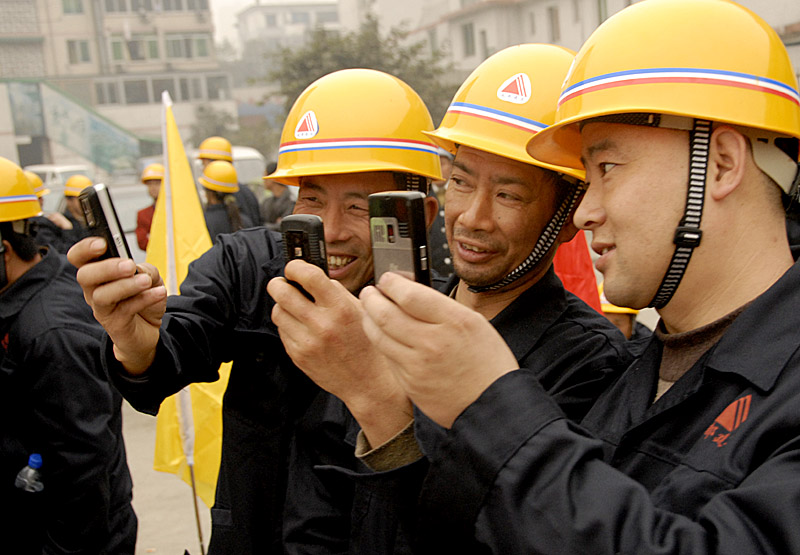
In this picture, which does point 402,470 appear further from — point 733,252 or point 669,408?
point 733,252

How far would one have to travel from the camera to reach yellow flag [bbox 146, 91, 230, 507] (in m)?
5.05

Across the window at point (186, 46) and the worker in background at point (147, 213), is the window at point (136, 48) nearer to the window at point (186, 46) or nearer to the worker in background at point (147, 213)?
the window at point (186, 46)

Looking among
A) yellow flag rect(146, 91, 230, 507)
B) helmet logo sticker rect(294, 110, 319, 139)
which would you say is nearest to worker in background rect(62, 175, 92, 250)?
yellow flag rect(146, 91, 230, 507)

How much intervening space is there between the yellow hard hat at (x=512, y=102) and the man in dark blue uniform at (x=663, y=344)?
0.38 m

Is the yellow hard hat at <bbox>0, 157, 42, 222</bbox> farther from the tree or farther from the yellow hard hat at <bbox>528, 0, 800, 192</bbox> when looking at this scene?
the tree

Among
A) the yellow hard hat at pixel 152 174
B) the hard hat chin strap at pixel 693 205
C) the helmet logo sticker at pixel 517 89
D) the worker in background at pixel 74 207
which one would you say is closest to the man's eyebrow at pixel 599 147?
the hard hat chin strap at pixel 693 205

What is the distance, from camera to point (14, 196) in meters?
3.93

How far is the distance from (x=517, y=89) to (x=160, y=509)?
16.3ft

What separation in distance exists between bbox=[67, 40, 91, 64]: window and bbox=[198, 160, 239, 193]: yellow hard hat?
138ft

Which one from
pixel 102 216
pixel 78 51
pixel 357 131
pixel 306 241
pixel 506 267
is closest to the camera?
pixel 306 241

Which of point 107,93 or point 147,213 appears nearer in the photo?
point 147,213

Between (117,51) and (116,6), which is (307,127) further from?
(116,6)

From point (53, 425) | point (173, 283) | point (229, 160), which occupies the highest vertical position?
point (229, 160)

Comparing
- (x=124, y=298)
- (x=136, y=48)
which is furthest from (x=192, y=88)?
(x=124, y=298)
